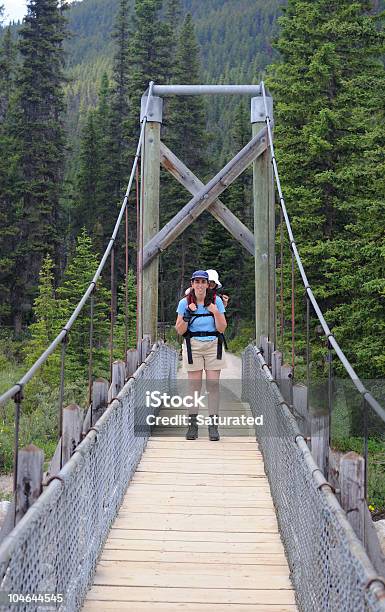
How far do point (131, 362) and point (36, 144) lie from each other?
27.2 m

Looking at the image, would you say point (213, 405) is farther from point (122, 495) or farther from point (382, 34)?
point (382, 34)

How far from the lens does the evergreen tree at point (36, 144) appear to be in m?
31.7

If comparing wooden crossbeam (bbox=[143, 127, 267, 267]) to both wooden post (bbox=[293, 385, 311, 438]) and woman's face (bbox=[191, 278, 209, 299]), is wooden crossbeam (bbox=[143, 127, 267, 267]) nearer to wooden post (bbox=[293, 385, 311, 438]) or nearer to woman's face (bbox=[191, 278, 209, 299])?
woman's face (bbox=[191, 278, 209, 299])

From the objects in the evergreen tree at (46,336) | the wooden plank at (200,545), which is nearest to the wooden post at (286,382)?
the wooden plank at (200,545)

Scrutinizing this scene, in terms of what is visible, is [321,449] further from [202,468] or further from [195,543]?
[202,468]

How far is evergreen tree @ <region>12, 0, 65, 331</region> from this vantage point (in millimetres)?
31703

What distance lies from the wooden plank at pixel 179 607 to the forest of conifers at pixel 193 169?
224 inches

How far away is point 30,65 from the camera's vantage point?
3212 cm

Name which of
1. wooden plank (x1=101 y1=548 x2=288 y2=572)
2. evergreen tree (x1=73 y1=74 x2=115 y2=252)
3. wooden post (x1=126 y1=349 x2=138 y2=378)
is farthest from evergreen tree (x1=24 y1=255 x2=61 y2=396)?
wooden plank (x1=101 y1=548 x2=288 y2=572)

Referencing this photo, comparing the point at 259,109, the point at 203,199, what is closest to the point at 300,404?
the point at 203,199

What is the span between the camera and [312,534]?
10.2ft

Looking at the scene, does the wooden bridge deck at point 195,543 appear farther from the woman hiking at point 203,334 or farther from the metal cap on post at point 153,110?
the metal cap on post at point 153,110

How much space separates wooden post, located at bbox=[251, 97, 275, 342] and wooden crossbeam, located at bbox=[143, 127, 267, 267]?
136mm

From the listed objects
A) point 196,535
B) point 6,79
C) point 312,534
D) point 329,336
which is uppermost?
point 6,79
